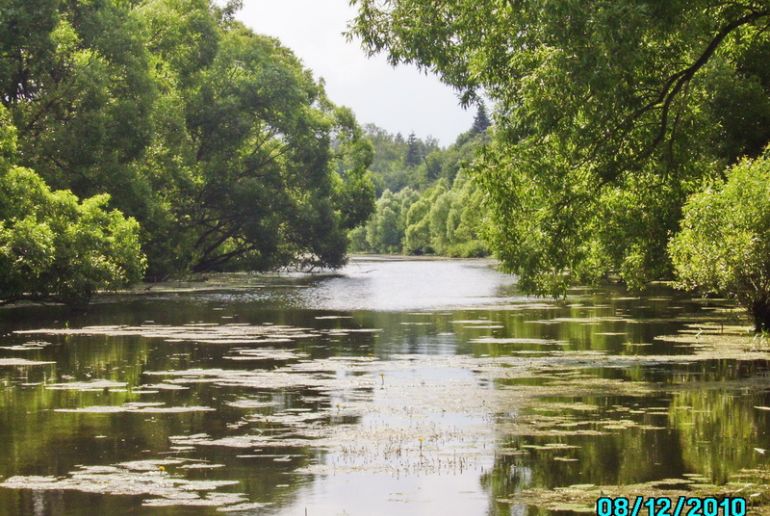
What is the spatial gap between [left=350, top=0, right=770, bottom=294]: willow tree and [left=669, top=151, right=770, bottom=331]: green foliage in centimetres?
257

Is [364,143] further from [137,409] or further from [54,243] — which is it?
[137,409]

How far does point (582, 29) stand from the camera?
1811cm

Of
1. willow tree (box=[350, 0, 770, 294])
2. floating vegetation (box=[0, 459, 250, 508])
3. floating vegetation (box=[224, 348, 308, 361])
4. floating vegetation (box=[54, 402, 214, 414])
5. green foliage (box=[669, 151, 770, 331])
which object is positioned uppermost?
willow tree (box=[350, 0, 770, 294])

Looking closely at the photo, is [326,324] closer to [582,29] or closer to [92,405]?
[92,405]

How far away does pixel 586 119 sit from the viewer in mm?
20891

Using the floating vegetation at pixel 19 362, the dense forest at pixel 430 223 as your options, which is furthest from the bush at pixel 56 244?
the dense forest at pixel 430 223

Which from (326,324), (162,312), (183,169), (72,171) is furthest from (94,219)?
(183,169)

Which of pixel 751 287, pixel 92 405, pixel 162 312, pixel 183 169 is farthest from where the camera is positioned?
pixel 183 169

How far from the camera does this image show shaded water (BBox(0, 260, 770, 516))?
14273 millimetres

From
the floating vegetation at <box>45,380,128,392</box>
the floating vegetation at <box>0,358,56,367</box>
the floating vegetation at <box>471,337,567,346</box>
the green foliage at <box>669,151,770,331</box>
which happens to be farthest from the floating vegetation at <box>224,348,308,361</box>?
the green foliage at <box>669,151,770,331</box>

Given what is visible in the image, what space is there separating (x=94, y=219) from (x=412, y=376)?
25.7 metres

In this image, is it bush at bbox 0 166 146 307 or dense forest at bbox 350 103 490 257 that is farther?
dense forest at bbox 350 103 490 257

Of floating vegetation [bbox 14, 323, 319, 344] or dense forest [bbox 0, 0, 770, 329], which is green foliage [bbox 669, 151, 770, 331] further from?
floating vegetation [bbox 14, 323, 319, 344]

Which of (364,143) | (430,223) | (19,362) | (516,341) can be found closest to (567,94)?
(516,341)
